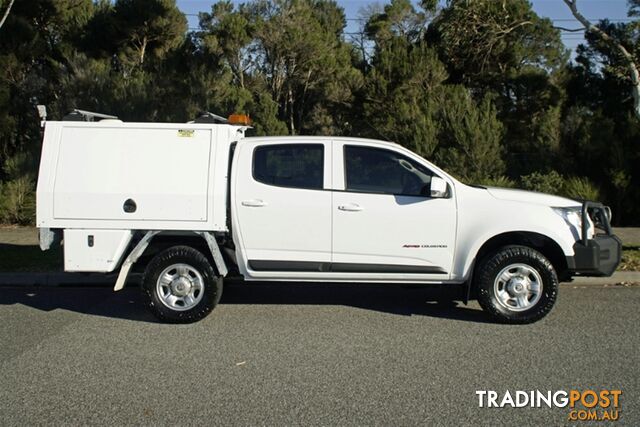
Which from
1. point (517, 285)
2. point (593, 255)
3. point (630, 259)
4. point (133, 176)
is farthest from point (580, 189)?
point (133, 176)

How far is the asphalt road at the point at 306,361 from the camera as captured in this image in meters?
4.47

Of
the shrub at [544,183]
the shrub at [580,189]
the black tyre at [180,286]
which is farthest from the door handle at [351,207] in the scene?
the shrub at [580,189]

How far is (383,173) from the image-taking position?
22.4 feet

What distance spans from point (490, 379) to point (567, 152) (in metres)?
A: 12.2

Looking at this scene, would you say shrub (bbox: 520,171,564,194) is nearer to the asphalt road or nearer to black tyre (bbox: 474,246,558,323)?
the asphalt road

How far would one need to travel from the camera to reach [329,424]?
167 inches

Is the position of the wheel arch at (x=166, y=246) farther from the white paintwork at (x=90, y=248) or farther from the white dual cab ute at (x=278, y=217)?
the white paintwork at (x=90, y=248)

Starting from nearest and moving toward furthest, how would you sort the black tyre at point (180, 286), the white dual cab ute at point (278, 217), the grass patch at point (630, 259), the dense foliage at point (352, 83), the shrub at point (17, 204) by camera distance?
the white dual cab ute at point (278, 217) → the black tyre at point (180, 286) → the grass patch at point (630, 259) → the shrub at point (17, 204) → the dense foliage at point (352, 83)

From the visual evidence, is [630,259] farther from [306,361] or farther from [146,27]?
[146,27]

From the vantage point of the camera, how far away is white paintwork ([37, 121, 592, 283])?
261 inches

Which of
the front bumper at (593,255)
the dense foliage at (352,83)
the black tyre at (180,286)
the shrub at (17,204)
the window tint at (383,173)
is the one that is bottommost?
the black tyre at (180,286)

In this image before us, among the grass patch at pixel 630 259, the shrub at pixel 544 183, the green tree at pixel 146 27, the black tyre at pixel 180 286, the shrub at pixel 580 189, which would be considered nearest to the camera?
the black tyre at pixel 180 286

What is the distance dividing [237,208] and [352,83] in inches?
610

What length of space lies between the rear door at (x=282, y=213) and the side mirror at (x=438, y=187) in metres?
1.08
